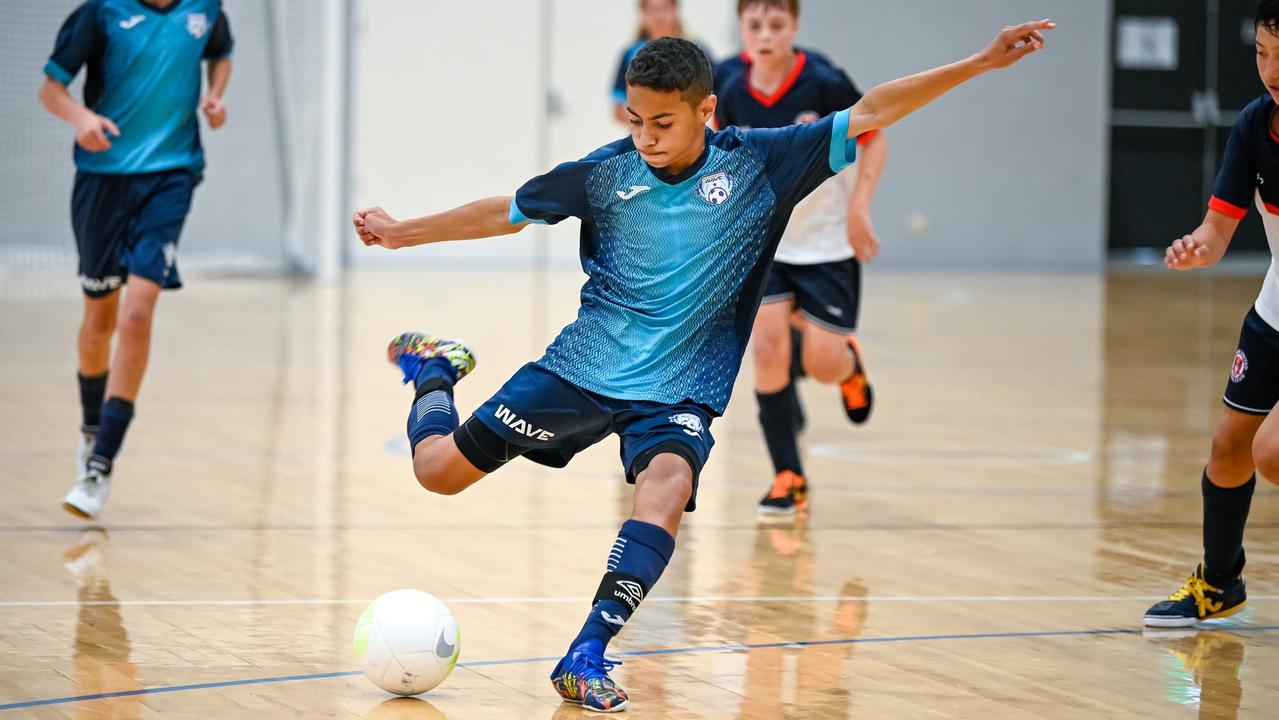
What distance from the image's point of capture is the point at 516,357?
33.8 feet

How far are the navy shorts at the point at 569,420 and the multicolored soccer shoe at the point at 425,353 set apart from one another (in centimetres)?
56

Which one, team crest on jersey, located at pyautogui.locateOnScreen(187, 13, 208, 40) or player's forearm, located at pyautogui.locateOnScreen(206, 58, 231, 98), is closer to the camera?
team crest on jersey, located at pyautogui.locateOnScreen(187, 13, 208, 40)

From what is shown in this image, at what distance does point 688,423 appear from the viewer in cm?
379

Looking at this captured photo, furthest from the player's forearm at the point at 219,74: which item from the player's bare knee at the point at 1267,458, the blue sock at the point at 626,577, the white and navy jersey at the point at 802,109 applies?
the player's bare knee at the point at 1267,458

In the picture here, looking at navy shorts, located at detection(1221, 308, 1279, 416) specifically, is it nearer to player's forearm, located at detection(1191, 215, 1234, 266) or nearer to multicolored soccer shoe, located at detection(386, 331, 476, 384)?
player's forearm, located at detection(1191, 215, 1234, 266)

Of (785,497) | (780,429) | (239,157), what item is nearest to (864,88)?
(239,157)

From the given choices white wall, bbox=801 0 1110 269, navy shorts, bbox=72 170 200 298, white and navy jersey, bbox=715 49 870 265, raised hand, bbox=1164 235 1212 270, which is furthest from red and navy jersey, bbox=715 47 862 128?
white wall, bbox=801 0 1110 269

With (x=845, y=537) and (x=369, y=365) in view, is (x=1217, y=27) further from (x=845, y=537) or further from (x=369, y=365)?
(x=845, y=537)

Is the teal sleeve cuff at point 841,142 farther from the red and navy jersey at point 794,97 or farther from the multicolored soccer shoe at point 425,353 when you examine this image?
the red and navy jersey at point 794,97

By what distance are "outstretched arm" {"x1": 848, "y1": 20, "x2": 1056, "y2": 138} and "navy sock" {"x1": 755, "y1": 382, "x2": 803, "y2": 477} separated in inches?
91.7

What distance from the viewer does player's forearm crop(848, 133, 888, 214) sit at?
5922mm

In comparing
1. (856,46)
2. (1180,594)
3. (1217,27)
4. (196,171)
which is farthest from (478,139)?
(1180,594)

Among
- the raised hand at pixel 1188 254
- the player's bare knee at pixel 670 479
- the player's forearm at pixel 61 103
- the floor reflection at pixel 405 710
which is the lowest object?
the floor reflection at pixel 405 710

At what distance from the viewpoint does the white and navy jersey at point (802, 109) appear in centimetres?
609
